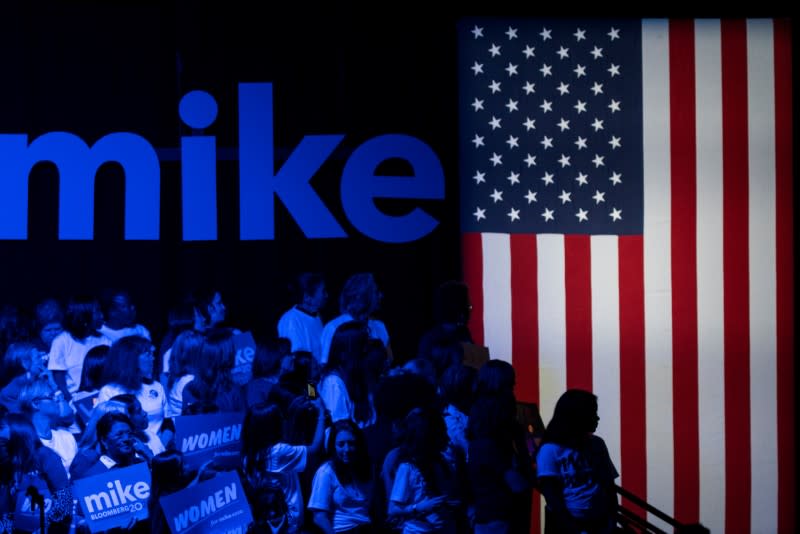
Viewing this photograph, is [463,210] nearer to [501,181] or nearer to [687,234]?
[501,181]

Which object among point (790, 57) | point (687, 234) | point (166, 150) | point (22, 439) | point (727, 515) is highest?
point (790, 57)

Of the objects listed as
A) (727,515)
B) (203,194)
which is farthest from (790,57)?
(203,194)

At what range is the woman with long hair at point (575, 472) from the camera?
4871mm

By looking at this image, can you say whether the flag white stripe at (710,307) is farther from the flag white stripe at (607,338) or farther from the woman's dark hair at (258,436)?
the woman's dark hair at (258,436)

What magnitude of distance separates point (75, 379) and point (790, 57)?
18.9ft

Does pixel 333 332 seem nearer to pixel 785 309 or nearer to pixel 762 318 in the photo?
pixel 762 318

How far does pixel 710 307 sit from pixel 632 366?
2.44 ft

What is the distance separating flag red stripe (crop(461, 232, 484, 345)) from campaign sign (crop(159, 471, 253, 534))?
346 centimetres

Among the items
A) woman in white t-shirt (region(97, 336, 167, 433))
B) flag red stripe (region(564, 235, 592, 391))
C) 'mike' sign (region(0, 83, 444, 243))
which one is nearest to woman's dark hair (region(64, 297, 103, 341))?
'mike' sign (region(0, 83, 444, 243))

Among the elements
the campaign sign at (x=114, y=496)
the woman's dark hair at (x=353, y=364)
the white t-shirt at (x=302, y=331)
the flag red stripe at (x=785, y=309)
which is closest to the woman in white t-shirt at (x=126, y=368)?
the campaign sign at (x=114, y=496)

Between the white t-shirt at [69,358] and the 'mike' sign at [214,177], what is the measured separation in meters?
0.96

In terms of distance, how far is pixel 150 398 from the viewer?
605 cm

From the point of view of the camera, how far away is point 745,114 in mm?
8125

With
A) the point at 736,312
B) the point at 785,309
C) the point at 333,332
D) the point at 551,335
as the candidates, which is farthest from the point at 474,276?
the point at 785,309
